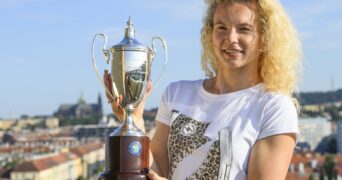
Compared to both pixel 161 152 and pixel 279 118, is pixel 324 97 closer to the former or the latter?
pixel 161 152

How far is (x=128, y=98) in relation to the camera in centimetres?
200

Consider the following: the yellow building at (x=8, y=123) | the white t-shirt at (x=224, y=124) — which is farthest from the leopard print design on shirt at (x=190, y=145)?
the yellow building at (x=8, y=123)

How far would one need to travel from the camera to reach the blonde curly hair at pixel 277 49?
75.0 inches

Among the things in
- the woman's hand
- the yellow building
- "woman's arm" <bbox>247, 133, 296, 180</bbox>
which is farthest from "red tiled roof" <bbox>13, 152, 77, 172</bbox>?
the yellow building

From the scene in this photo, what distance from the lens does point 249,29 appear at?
189 cm

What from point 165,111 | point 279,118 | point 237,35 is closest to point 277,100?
point 279,118

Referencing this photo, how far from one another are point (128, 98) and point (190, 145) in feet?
0.66

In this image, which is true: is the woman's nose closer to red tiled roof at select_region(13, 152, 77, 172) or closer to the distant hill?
red tiled roof at select_region(13, 152, 77, 172)

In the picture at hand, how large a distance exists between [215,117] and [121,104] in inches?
9.0

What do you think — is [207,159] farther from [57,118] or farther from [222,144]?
[57,118]

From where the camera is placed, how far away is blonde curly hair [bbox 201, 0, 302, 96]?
1.90 metres

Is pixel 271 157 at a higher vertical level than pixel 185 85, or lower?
lower

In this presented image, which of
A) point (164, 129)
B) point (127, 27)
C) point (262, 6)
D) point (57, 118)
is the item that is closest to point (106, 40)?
point (127, 27)

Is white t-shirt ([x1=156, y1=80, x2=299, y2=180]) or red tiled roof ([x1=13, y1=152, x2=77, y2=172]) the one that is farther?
red tiled roof ([x1=13, y1=152, x2=77, y2=172])
